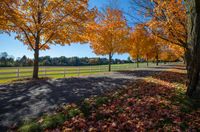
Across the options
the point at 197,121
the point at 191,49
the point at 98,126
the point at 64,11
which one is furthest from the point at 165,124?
the point at 64,11

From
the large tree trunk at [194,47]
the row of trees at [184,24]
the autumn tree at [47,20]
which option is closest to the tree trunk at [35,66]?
the autumn tree at [47,20]

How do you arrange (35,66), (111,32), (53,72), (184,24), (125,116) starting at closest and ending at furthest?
(125,116) < (184,24) < (35,66) < (111,32) < (53,72)

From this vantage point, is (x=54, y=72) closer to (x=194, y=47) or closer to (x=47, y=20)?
(x=47, y=20)

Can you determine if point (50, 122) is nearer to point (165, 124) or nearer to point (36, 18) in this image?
point (165, 124)

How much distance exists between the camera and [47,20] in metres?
15.4

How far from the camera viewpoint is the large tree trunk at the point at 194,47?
23.3ft

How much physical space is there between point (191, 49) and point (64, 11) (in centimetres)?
1080

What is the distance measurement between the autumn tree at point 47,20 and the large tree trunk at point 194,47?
32.7ft

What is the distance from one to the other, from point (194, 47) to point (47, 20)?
11.6 m

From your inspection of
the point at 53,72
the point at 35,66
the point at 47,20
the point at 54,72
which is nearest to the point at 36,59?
the point at 35,66

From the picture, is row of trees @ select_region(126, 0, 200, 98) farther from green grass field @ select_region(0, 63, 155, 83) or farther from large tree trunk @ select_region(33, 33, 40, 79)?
green grass field @ select_region(0, 63, 155, 83)

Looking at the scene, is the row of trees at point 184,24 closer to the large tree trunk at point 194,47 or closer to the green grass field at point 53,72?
the large tree trunk at point 194,47

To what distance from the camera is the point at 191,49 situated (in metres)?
7.48

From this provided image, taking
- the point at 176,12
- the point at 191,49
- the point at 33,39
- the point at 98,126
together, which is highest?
the point at 176,12
